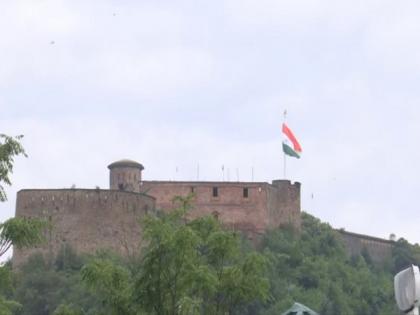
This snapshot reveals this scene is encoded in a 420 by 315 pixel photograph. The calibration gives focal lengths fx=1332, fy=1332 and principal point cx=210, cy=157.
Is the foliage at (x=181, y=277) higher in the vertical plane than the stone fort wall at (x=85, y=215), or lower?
lower

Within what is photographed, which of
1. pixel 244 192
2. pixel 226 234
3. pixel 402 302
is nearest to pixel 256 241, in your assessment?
pixel 244 192

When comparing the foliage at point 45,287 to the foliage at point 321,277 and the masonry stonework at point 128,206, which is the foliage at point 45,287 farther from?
the foliage at point 321,277

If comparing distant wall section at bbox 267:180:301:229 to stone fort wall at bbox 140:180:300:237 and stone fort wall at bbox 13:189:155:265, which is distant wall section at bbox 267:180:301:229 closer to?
stone fort wall at bbox 140:180:300:237

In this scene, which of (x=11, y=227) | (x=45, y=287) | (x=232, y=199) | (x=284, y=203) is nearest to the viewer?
(x=11, y=227)

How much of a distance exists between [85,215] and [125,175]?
254 inches

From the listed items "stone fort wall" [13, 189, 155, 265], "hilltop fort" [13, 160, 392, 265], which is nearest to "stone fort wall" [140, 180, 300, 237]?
"hilltop fort" [13, 160, 392, 265]

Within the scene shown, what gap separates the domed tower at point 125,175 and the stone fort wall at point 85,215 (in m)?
4.82

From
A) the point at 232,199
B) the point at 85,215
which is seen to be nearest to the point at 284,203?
the point at 232,199


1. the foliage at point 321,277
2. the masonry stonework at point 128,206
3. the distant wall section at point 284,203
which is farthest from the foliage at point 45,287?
the distant wall section at point 284,203

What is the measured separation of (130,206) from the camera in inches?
2410

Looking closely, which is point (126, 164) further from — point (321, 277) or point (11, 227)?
point (11, 227)

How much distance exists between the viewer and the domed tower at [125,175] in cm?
6650

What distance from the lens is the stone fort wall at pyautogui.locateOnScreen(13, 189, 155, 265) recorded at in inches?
2354

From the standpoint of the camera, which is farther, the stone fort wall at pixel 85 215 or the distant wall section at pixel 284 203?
the distant wall section at pixel 284 203
